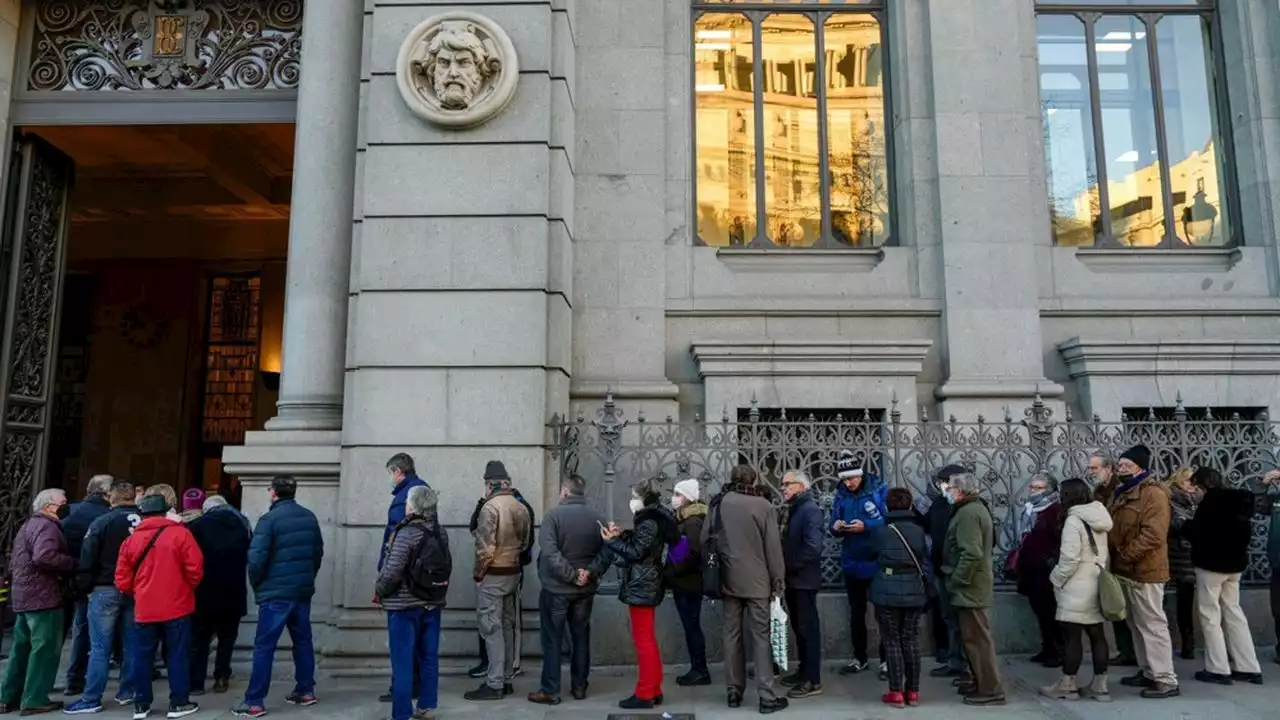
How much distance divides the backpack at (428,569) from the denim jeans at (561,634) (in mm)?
1068

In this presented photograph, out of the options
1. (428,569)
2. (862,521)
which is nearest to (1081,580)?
(862,521)

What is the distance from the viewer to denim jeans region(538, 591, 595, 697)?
748cm

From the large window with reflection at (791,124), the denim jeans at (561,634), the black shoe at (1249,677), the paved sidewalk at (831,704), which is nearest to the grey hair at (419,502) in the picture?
the denim jeans at (561,634)

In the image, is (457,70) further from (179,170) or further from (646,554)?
(179,170)

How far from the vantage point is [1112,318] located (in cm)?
1060

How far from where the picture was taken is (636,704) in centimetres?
727

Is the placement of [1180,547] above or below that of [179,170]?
below

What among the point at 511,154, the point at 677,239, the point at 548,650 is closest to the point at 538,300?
the point at 511,154

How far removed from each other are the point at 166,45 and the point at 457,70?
14.5 feet

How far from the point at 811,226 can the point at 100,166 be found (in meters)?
12.5

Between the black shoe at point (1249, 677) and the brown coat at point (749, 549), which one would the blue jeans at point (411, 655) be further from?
the black shoe at point (1249, 677)

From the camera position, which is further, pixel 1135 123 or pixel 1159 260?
pixel 1135 123

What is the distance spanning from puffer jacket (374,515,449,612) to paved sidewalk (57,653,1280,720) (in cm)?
105

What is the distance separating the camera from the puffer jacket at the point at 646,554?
735 cm
